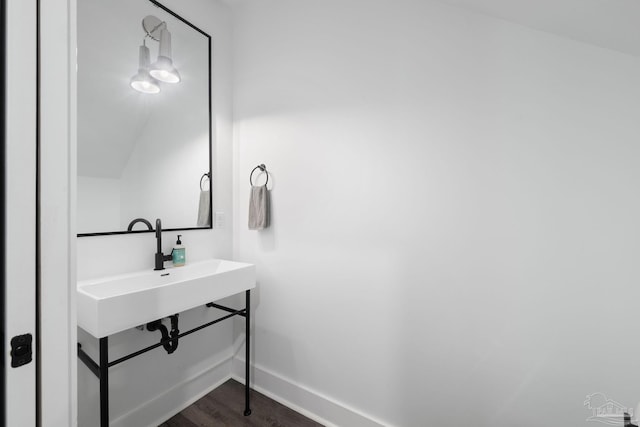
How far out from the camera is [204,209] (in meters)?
1.83

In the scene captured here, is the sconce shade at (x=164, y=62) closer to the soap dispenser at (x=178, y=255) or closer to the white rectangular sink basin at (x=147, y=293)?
the soap dispenser at (x=178, y=255)

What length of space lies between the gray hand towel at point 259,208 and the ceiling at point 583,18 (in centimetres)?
144

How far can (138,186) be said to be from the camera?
1.52 meters

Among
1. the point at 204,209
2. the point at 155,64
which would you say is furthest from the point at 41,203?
the point at 155,64

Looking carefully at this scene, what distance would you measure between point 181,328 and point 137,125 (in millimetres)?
1287

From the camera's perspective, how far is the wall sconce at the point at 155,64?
1518 mm

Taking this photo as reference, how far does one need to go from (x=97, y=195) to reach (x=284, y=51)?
1.40 m

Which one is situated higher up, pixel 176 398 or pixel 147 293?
pixel 147 293

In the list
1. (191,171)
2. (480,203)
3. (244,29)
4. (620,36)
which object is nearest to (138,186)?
(191,171)

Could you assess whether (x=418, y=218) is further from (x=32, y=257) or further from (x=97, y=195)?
(x=97, y=195)

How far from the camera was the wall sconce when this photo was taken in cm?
152

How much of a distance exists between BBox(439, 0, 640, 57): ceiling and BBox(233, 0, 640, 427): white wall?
6 centimetres

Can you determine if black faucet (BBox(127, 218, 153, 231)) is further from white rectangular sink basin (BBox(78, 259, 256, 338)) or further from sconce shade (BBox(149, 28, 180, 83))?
sconce shade (BBox(149, 28, 180, 83))
